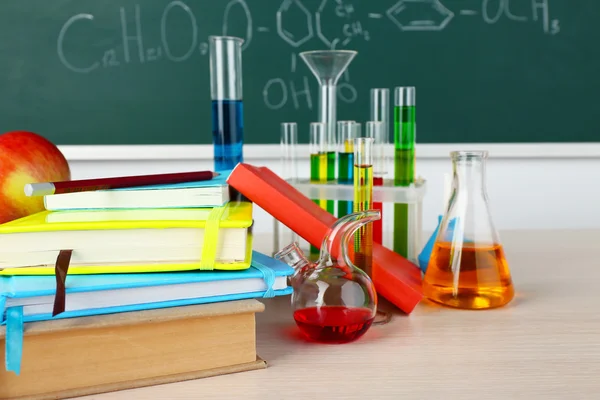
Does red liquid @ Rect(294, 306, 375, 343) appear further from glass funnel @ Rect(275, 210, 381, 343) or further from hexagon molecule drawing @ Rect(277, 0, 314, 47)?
hexagon molecule drawing @ Rect(277, 0, 314, 47)

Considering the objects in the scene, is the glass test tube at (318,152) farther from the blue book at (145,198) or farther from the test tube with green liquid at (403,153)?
the blue book at (145,198)

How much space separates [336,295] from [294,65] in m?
1.58

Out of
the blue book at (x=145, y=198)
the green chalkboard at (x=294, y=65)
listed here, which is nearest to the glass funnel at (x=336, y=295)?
the blue book at (x=145, y=198)

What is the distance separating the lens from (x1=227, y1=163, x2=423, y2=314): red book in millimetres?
→ 623

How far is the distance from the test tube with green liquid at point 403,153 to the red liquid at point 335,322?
0.32m

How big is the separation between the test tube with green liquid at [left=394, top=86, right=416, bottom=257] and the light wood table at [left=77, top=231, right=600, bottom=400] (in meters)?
0.19

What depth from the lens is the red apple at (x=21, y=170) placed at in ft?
2.27

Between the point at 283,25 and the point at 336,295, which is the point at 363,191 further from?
the point at 283,25


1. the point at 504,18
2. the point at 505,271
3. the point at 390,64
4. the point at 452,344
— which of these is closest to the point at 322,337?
the point at 452,344

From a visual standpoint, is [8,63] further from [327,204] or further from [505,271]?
[505,271]

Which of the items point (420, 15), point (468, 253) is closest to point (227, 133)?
point (468, 253)

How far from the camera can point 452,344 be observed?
1.92ft

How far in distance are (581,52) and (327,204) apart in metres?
1.53

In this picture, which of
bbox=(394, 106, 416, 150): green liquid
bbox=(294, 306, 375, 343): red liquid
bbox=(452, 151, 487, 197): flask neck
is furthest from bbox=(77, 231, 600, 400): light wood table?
bbox=(394, 106, 416, 150): green liquid
